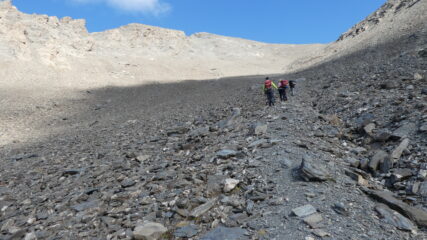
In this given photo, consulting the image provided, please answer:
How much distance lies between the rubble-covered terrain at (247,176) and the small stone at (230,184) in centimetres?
4

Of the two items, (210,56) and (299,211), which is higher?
(210,56)

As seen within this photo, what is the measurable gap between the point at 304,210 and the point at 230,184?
1.63 metres

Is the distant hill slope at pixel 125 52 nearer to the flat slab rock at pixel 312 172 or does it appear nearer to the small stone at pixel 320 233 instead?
the flat slab rock at pixel 312 172

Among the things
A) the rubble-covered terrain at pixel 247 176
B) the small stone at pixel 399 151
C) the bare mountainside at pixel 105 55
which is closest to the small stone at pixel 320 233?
the rubble-covered terrain at pixel 247 176

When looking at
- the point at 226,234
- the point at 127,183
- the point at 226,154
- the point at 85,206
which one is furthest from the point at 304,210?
the point at 85,206

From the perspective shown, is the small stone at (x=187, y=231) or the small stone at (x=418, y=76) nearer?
the small stone at (x=187, y=231)

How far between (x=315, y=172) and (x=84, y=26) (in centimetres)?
4935

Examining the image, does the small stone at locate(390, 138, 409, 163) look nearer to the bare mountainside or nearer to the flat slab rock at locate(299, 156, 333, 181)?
the flat slab rock at locate(299, 156, 333, 181)

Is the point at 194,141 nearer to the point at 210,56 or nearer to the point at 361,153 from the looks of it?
the point at 361,153

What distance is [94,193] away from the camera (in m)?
6.66

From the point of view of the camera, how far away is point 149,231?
4.56 meters

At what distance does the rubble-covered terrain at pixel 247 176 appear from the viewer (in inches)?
177

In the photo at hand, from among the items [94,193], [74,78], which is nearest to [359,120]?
[94,193]

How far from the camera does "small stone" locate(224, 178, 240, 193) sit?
5559 millimetres
